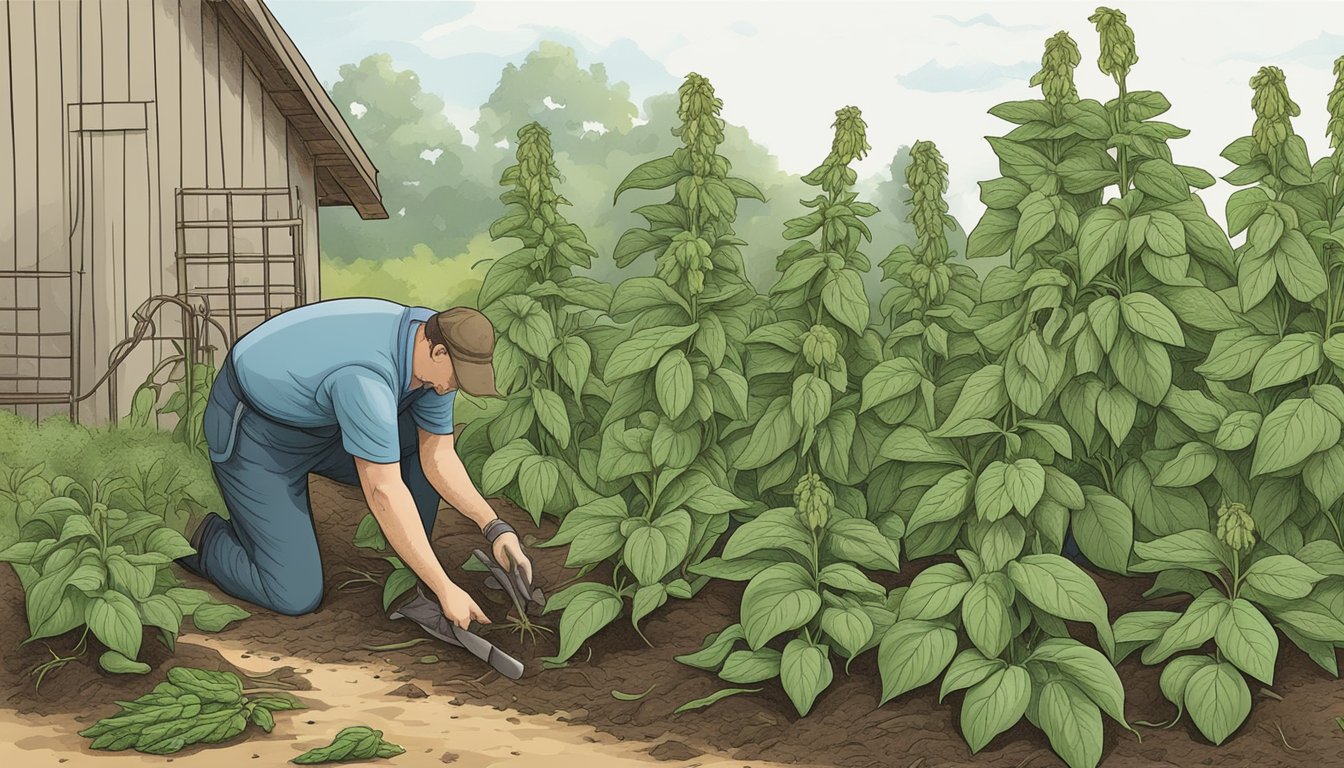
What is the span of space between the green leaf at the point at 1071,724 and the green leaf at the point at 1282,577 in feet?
2.00

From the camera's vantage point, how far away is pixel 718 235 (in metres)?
3.68

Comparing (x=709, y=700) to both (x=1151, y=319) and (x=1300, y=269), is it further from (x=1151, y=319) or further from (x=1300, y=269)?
(x=1300, y=269)

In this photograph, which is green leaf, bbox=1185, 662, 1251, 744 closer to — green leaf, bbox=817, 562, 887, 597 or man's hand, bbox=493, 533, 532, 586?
green leaf, bbox=817, 562, 887, 597

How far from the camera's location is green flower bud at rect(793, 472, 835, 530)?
3.33 meters

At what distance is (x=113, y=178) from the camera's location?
18.5ft

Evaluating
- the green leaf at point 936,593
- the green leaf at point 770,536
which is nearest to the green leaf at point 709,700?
the green leaf at point 770,536

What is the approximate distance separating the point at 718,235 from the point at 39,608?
7.56ft

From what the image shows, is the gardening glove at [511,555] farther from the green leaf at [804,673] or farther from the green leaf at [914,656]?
the green leaf at [914,656]

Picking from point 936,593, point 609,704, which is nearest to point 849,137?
point 936,593

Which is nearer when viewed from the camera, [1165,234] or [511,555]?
[1165,234]

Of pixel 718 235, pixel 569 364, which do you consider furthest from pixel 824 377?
pixel 569 364

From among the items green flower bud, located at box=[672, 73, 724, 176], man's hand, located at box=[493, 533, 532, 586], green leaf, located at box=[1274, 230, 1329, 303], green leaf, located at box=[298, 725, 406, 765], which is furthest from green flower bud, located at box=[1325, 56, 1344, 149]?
green leaf, located at box=[298, 725, 406, 765]

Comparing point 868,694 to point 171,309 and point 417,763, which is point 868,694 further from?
point 171,309

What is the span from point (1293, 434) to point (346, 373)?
9.07 ft
